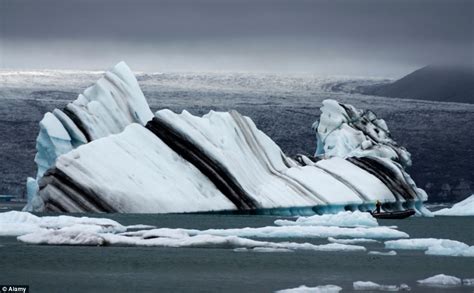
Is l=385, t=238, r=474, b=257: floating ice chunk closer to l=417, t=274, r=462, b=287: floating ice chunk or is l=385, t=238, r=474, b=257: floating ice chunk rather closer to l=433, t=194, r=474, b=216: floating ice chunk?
l=417, t=274, r=462, b=287: floating ice chunk

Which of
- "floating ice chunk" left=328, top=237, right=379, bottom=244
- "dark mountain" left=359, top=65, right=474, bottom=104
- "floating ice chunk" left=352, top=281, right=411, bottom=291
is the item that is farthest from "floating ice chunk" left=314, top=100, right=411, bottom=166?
"dark mountain" left=359, top=65, right=474, bottom=104

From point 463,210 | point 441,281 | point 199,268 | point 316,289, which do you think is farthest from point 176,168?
point 316,289

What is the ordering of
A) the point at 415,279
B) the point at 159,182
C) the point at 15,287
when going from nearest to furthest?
the point at 15,287
the point at 415,279
the point at 159,182

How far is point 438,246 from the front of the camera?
29750mm

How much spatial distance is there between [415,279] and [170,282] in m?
4.40

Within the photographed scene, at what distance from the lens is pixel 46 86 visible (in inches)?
3071

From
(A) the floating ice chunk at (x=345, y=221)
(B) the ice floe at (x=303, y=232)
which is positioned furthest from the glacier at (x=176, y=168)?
(B) the ice floe at (x=303, y=232)

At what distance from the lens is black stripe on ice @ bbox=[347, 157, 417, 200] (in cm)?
4816

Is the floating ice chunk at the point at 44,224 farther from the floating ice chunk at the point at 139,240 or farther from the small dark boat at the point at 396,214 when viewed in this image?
the small dark boat at the point at 396,214

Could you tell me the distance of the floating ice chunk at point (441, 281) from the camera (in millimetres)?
22672

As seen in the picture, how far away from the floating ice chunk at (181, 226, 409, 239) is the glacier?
674 centimetres

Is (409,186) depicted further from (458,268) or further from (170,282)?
(170,282)

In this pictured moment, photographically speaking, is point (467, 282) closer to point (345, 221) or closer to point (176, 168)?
point (345, 221)

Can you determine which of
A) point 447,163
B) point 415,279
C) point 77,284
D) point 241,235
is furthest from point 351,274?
point 447,163
